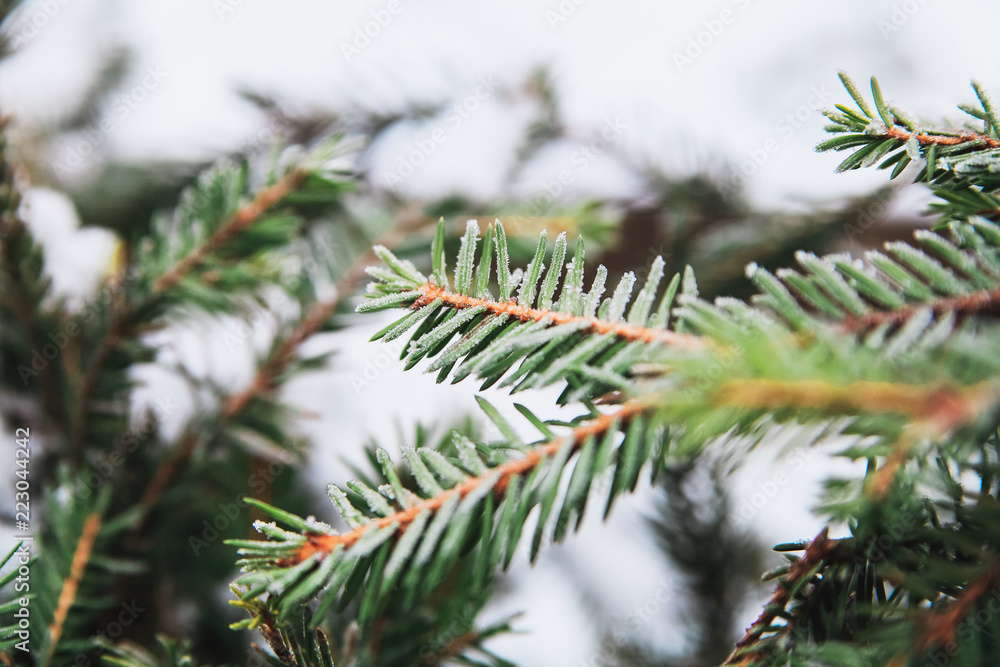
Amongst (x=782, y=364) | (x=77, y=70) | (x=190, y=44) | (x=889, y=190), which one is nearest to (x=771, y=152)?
(x=889, y=190)

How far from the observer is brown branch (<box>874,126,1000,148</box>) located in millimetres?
250

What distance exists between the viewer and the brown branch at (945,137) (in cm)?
25

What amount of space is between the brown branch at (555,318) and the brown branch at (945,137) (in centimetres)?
13

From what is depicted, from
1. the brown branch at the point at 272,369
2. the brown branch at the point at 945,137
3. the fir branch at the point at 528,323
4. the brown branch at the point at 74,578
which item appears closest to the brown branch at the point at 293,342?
the brown branch at the point at 272,369

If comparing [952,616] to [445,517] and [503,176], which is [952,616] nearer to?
[445,517]

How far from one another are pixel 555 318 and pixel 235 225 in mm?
319

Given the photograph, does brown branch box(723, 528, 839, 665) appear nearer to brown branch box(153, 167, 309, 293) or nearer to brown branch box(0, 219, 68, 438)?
brown branch box(153, 167, 309, 293)

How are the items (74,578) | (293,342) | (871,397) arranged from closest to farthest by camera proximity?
(871,397)
(74,578)
(293,342)

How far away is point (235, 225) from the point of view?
462mm

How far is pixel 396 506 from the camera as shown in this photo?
0.76 ft

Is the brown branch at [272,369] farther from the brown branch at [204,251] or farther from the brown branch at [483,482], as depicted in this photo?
the brown branch at [483,482]

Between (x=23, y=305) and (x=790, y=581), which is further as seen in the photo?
(x=23, y=305)

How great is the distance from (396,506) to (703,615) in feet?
1.38

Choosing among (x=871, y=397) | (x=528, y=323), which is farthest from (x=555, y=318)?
(x=871, y=397)
